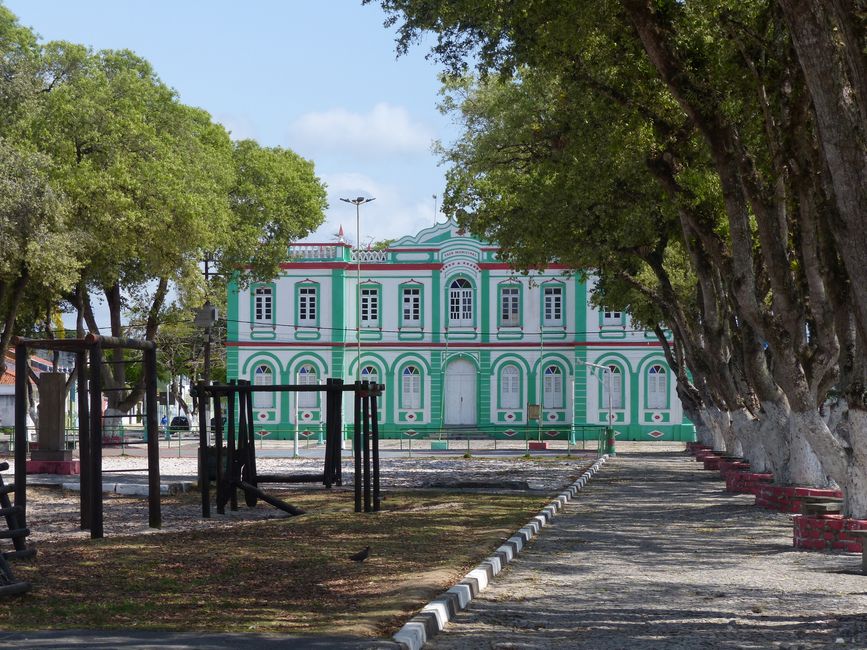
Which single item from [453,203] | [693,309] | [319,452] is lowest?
[319,452]

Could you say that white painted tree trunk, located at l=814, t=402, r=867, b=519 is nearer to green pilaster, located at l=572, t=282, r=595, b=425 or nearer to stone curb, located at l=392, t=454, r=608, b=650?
stone curb, located at l=392, t=454, r=608, b=650

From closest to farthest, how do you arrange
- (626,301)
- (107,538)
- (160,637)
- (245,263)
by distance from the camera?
(160,637), (107,538), (626,301), (245,263)

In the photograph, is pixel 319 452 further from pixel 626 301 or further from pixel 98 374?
pixel 98 374

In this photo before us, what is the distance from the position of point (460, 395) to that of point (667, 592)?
51.1 m

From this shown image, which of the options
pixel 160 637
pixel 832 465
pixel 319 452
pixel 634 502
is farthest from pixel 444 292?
pixel 160 637

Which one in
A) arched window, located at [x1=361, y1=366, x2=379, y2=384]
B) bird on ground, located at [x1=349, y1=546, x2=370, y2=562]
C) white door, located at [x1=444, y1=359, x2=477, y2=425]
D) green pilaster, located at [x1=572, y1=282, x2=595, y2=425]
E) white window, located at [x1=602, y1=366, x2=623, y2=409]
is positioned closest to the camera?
bird on ground, located at [x1=349, y1=546, x2=370, y2=562]

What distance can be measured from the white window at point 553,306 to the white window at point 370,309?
26.6 feet

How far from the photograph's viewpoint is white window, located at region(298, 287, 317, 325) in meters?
61.2

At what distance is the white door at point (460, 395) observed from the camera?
61562mm

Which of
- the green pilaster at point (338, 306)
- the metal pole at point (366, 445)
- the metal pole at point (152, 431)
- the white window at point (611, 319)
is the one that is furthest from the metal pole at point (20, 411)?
the white window at point (611, 319)

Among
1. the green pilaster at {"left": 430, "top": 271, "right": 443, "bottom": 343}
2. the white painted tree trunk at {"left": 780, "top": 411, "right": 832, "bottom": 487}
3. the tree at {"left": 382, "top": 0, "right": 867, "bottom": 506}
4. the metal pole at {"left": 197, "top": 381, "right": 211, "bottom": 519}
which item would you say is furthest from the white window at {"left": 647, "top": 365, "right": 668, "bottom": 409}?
the metal pole at {"left": 197, "top": 381, "right": 211, "bottom": 519}

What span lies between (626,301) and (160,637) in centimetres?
3039

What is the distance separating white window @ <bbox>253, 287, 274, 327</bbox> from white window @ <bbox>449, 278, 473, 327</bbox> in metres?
8.69

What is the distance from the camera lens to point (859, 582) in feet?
37.0
